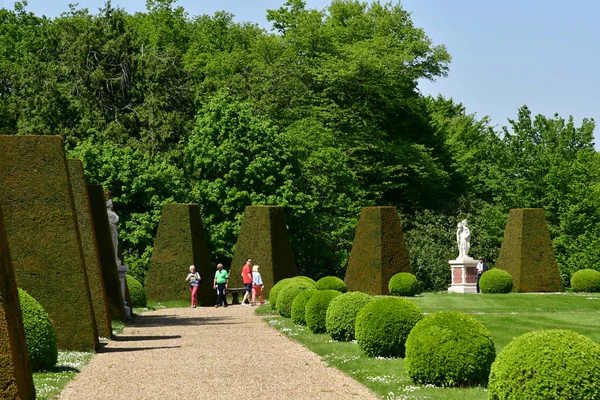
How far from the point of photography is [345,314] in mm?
19391

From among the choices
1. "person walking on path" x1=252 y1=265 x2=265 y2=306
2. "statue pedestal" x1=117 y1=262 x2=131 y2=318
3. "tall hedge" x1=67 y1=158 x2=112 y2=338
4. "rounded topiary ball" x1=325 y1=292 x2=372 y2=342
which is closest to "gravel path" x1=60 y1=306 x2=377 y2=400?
"tall hedge" x1=67 y1=158 x2=112 y2=338

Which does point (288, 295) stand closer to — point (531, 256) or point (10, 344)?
point (531, 256)

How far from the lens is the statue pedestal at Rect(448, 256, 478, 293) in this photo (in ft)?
132

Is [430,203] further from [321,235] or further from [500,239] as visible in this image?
[321,235]

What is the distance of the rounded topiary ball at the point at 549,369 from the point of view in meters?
9.23

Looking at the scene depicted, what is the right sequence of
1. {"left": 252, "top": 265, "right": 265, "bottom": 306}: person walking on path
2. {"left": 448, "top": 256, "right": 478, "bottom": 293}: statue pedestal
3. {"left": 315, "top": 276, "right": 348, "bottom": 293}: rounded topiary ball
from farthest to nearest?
{"left": 448, "top": 256, "right": 478, "bottom": 293}: statue pedestal → {"left": 252, "top": 265, "right": 265, "bottom": 306}: person walking on path → {"left": 315, "top": 276, "right": 348, "bottom": 293}: rounded topiary ball

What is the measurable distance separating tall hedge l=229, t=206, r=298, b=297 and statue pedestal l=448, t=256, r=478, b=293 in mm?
7019

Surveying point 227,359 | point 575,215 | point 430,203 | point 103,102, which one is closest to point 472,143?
point 430,203

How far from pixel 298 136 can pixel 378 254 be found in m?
14.2

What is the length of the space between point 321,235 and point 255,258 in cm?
911

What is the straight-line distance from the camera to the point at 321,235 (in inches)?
1859

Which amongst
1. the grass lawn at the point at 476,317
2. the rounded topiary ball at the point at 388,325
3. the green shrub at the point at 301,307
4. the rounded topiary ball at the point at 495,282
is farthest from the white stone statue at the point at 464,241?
the rounded topiary ball at the point at 388,325

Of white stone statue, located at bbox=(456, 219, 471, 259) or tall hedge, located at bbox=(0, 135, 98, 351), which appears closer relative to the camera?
tall hedge, located at bbox=(0, 135, 98, 351)

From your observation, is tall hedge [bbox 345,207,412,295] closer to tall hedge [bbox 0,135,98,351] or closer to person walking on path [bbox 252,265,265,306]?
person walking on path [bbox 252,265,265,306]
